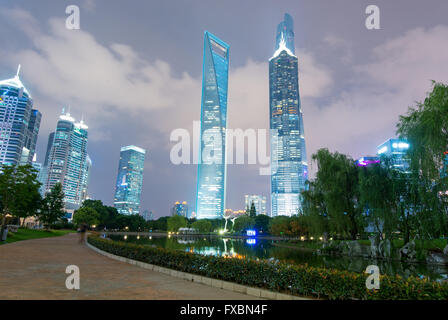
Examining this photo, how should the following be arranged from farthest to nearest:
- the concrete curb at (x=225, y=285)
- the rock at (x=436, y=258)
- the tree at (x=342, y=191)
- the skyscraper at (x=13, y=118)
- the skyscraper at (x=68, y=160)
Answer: the skyscraper at (x=68, y=160) < the skyscraper at (x=13, y=118) < the tree at (x=342, y=191) < the rock at (x=436, y=258) < the concrete curb at (x=225, y=285)

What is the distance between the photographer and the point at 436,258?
19359mm

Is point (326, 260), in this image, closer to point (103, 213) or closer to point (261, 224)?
point (103, 213)

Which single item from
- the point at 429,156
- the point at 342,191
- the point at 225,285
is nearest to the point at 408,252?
the point at 342,191

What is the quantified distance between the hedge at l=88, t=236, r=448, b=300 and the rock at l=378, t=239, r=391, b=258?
2053 cm

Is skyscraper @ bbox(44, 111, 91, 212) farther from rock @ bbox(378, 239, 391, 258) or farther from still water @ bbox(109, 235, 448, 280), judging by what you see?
rock @ bbox(378, 239, 391, 258)

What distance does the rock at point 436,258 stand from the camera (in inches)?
744

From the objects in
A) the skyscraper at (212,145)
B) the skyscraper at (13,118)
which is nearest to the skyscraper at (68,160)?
the skyscraper at (13,118)

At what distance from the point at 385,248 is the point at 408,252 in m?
1.75

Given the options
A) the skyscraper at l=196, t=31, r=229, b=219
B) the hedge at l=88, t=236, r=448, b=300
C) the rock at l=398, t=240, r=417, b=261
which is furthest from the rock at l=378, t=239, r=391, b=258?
the skyscraper at l=196, t=31, r=229, b=219

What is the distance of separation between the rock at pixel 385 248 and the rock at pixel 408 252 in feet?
2.77

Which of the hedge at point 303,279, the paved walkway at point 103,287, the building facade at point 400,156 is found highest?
the building facade at point 400,156

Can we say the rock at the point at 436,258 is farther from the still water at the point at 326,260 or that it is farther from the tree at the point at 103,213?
the tree at the point at 103,213

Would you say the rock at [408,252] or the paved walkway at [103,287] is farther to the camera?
the rock at [408,252]
